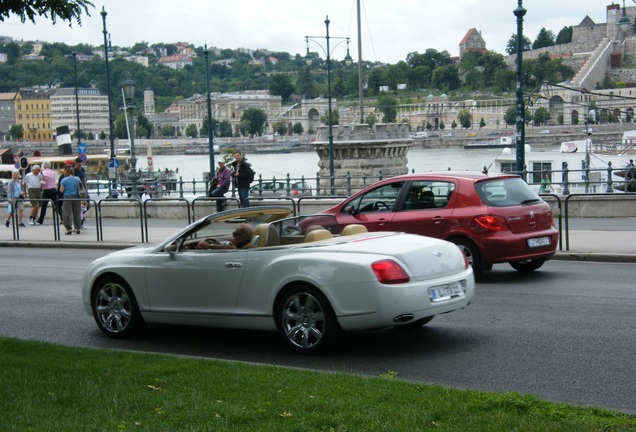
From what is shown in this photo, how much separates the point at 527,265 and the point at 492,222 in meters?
1.56

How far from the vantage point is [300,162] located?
111 meters

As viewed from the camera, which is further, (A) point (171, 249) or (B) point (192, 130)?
(B) point (192, 130)

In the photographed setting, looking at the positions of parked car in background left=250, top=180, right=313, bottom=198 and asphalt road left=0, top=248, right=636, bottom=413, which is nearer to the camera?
asphalt road left=0, top=248, right=636, bottom=413

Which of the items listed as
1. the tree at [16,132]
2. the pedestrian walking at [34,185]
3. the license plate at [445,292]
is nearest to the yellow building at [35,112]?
the tree at [16,132]

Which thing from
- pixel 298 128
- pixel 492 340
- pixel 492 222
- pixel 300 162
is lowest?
pixel 300 162

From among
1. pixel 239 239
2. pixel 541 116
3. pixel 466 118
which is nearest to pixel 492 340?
pixel 239 239

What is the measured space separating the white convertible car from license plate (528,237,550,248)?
11.6ft

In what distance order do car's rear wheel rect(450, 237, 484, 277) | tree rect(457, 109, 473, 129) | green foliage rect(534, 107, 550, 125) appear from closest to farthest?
car's rear wheel rect(450, 237, 484, 277)
green foliage rect(534, 107, 550, 125)
tree rect(457, 109, 473, 129)

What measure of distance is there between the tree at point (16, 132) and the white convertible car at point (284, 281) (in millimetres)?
132100

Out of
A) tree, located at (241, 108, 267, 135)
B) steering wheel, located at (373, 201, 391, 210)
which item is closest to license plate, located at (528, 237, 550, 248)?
steering wheel, located at (373, 201, 391, 210)

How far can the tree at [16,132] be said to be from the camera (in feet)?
442

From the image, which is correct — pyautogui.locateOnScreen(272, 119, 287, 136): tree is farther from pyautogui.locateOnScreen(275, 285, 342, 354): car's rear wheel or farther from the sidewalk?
pyautogui.locateOnScreen(275, 285, 342, 354): car's rear wheel

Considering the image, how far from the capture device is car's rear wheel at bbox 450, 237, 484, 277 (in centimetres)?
1232

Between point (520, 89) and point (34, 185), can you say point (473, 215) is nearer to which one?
point (520, 89)
